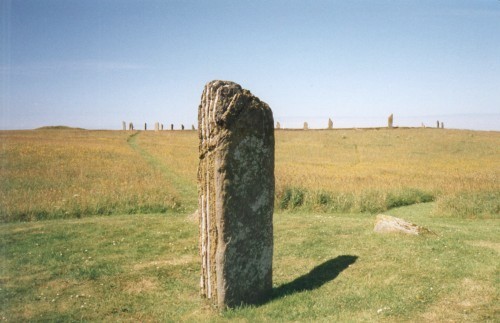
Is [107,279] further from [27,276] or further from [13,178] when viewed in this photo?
[13,178]

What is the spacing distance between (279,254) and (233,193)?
4.34 meters

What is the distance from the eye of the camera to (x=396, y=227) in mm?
12328

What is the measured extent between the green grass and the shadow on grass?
25 millimetres

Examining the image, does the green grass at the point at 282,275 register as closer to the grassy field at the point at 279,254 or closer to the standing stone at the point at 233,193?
the grassy field at the point at 279,254

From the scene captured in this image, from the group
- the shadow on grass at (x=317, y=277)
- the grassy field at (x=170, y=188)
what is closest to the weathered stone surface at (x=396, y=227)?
the shadow on grass at (x=317, y=277)

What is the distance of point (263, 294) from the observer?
8.44 metres

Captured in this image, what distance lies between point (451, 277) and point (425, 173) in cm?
2478

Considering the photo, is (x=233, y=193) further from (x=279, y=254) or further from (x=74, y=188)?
(x=74, y=188)

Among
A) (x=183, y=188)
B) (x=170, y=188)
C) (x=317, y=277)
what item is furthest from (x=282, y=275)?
(x=183, y=188)

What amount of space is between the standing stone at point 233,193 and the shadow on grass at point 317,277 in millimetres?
543

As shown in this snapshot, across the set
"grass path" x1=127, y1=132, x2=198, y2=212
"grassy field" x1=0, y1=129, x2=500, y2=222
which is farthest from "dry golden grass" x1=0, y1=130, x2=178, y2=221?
"grass path" x1=127, y1=132, x2=198, y2=212

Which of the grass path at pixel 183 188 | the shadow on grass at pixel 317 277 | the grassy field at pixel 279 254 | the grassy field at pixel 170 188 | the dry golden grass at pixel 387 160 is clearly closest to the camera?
the grassy field at pixel 279 254

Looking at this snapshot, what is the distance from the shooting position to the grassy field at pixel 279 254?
787 centimetres

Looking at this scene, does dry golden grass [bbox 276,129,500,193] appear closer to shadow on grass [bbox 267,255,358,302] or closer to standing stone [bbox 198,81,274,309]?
shadow on grass [bbox 267,255,358,302]
